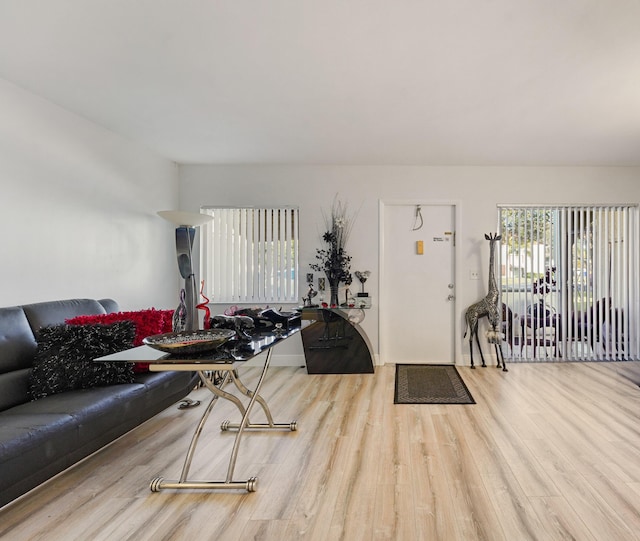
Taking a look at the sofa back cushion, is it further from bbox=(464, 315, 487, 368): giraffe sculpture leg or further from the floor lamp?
bbox=(464, 315, 487, 368): giraffe sculpture leg

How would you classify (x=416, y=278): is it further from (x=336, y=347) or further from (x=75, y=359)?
(x=75, y=359)

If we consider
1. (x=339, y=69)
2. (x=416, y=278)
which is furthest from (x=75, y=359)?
(x=416, y=278)

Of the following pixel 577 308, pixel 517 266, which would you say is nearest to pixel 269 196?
pixel 517 266

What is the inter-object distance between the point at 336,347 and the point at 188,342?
2761 millimetres

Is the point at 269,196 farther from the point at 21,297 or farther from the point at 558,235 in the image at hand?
the point at 558,235

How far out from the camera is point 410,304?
5.10m

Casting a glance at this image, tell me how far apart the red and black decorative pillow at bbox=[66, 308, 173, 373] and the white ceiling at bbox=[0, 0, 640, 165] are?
1.63 meters

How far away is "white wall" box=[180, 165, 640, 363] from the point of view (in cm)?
501

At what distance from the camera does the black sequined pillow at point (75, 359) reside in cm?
243

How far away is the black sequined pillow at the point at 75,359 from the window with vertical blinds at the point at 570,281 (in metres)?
4.35

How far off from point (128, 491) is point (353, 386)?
94.9 inches

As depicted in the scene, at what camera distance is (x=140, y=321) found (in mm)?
3143

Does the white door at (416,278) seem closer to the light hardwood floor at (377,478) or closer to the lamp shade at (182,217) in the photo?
the light hardwood floor at (377,478)

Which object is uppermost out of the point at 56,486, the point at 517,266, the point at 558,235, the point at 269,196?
the point at 269,196
